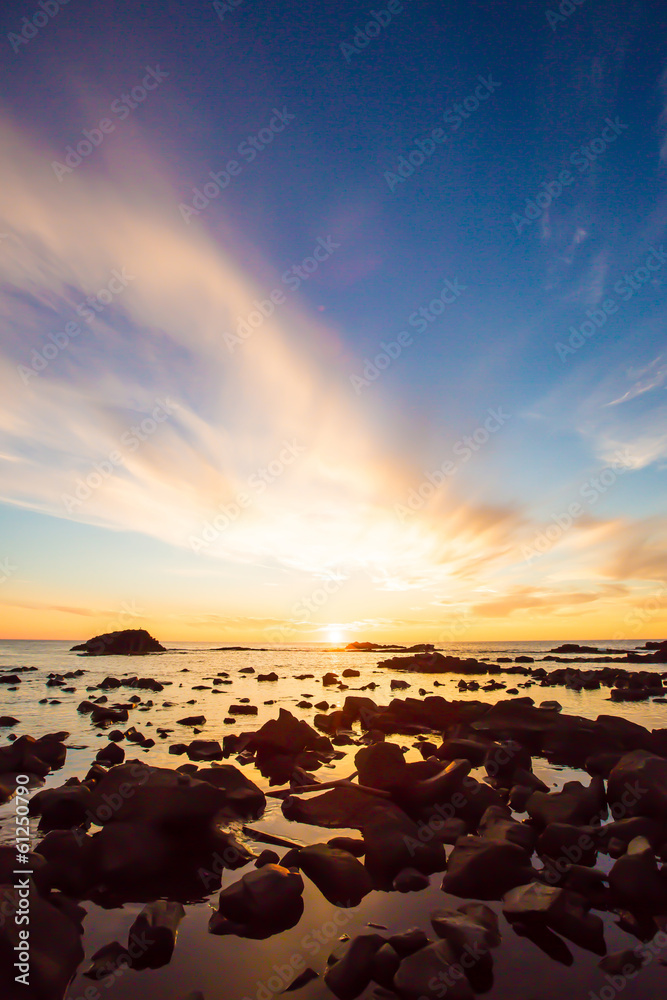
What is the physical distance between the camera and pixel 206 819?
9.39 metres

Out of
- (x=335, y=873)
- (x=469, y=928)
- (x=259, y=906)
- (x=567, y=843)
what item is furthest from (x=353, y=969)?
(x=567, y=843)

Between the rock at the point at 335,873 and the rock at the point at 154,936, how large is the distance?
2.38 metres

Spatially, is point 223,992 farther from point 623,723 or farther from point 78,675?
point 78,675

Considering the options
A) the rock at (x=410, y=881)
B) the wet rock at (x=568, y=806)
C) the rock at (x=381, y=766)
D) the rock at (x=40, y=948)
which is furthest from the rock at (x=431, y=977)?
the rock at (x=381, y=766)

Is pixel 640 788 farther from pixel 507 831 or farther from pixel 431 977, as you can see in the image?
pixel 431 977

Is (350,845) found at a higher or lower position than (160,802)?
lower

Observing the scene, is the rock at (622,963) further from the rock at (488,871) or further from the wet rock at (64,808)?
the wet rock at (64,808)

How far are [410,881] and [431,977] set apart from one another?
2.73 metres

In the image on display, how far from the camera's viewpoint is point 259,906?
6.96m

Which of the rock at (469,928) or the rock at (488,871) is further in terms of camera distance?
the rock at (488,871)

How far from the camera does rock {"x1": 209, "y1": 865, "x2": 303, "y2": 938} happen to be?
22.2 ft

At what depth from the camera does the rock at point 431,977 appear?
5273 mm

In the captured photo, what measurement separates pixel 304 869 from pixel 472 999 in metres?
3.91

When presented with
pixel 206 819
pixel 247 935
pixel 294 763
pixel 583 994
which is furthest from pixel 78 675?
pixel 583 994
